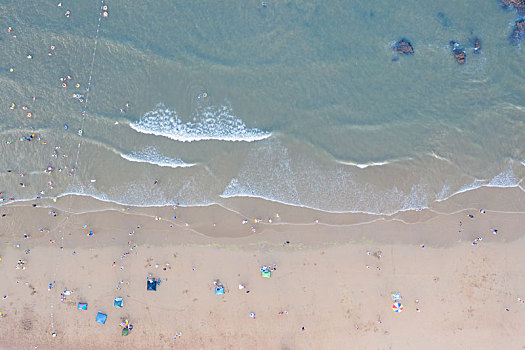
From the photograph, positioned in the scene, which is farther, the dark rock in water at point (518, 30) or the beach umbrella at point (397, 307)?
the dark rock in water at point (518, 30)

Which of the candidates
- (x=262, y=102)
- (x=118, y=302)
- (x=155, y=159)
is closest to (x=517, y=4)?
(x=262, y=102)

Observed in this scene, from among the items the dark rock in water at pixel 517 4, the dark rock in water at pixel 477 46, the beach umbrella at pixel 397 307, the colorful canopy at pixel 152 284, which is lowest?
the colorful canopy at pixel 152 284

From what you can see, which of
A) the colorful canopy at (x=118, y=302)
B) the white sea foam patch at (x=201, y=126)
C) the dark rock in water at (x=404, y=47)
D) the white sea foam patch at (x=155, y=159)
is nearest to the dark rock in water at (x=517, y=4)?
the dark rock in water at (x=404, y=47)

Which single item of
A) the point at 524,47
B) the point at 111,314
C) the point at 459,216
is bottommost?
the point at 111,314

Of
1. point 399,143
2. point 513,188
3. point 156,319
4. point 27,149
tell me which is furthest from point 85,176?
point 513,188

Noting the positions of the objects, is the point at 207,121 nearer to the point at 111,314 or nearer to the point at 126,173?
the point at 126,173

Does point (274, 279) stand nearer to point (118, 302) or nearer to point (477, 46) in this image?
point (118, 302)

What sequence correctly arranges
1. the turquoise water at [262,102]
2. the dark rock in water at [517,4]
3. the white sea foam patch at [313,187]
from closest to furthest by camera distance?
the white sea foam patch at [313,187]
the turquoise water at [262,102]
the dark rock in water at [517,4]

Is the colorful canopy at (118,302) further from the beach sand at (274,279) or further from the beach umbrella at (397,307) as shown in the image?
the beach umbrella at (397,307)
